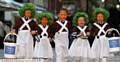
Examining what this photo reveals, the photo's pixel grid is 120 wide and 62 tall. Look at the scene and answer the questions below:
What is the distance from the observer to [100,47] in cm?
1108

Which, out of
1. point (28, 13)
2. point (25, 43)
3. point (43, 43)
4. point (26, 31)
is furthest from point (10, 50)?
point (28, 13)

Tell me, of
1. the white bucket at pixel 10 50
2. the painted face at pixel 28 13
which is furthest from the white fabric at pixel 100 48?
the white bucket at pixel 10 50

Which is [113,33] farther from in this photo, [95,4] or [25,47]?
[95,4]

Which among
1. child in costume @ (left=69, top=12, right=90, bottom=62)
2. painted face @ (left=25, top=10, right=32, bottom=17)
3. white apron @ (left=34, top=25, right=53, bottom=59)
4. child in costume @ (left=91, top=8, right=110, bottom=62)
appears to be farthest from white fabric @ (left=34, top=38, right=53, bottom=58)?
child in costume @ (left=91, top=8, right=110, bottom=62)

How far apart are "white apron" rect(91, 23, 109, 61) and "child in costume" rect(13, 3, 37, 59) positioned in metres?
1.54

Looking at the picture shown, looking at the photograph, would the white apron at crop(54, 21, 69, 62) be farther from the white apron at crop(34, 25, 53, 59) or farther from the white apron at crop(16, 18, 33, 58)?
the white apron at crop(16, 18, 33, 58)

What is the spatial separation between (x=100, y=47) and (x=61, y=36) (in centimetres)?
101

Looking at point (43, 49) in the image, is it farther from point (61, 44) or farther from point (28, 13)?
point (28, 13)

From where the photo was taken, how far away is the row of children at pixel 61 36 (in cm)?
1109

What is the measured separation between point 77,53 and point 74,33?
19.9 inches

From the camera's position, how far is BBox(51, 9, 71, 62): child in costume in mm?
11242

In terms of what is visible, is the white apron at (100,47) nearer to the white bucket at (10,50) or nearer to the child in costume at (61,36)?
the child in costume at (61,36)

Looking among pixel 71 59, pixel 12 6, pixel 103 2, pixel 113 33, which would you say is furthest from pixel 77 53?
pixel 103 2

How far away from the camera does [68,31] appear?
37.3 ft
